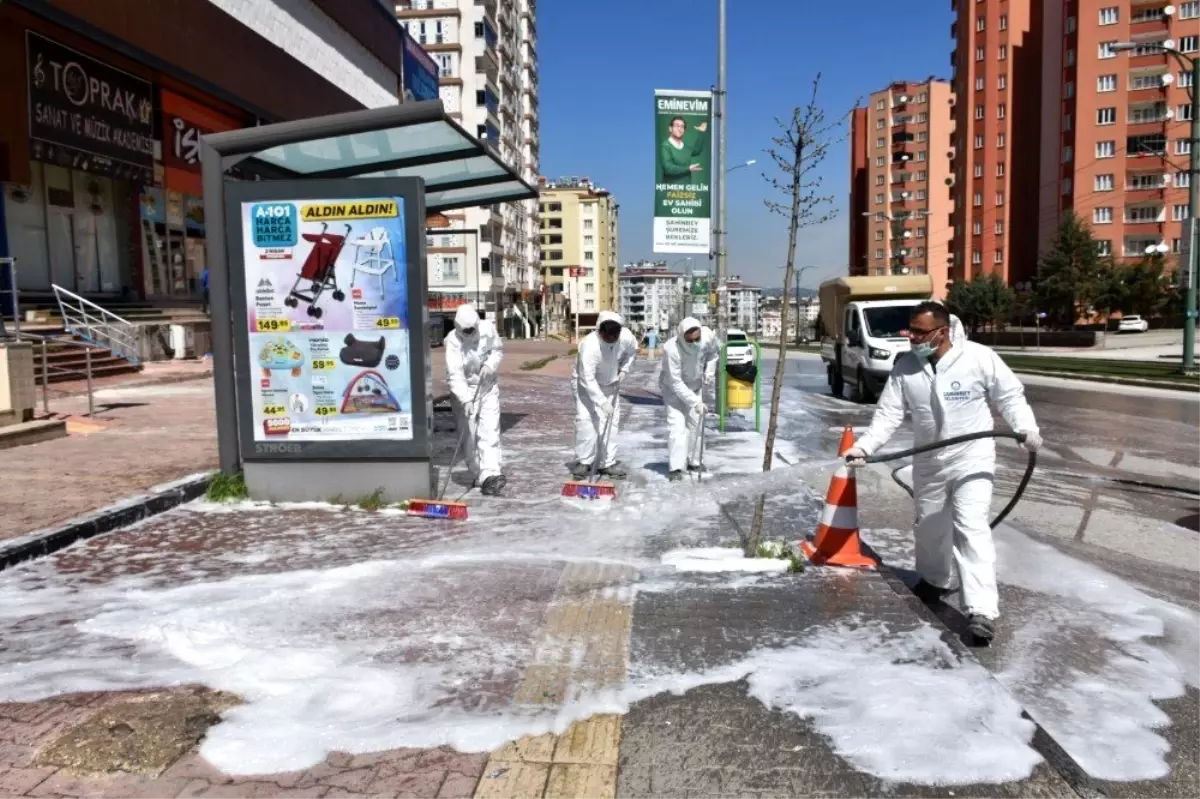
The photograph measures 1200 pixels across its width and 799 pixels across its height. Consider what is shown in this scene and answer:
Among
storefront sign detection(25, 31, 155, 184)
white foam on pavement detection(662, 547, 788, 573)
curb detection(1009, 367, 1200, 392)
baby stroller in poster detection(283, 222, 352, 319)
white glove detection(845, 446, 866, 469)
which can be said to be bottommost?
curb detection(1009, 367, 1200, 392)

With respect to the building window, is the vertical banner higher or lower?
lower

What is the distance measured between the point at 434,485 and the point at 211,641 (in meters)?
3.36

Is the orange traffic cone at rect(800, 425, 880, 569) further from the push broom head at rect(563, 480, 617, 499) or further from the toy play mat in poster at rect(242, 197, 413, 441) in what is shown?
the toy play mat in poster at rect(242, 197, 413, 441)


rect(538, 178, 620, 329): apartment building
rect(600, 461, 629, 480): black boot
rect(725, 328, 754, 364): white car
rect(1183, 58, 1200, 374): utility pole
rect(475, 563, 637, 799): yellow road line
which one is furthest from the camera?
rect(538, 178, 620, 329): apartment building

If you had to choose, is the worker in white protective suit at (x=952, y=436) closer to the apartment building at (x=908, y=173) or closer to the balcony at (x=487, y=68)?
the balcony at (x=487, y=68)

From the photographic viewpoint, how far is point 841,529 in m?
5.65

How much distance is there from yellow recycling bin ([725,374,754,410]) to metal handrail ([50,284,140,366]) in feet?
38.8

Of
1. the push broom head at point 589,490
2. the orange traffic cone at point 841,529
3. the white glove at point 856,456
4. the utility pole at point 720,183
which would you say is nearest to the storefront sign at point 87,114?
the utility pole at point 720,183

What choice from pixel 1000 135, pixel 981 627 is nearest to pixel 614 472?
pixel 981 627

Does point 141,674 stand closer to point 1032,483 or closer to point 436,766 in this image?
point 436,766

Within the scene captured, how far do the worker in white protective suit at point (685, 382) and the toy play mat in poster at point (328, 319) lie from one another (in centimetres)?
265

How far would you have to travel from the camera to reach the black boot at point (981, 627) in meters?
4.43

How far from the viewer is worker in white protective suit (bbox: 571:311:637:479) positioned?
28.7ft

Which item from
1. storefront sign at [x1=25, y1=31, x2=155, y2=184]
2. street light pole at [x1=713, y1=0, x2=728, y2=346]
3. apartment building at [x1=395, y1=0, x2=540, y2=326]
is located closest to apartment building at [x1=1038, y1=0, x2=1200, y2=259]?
apartment building at [x1=395, y1=0, x2=540, y2=326]
